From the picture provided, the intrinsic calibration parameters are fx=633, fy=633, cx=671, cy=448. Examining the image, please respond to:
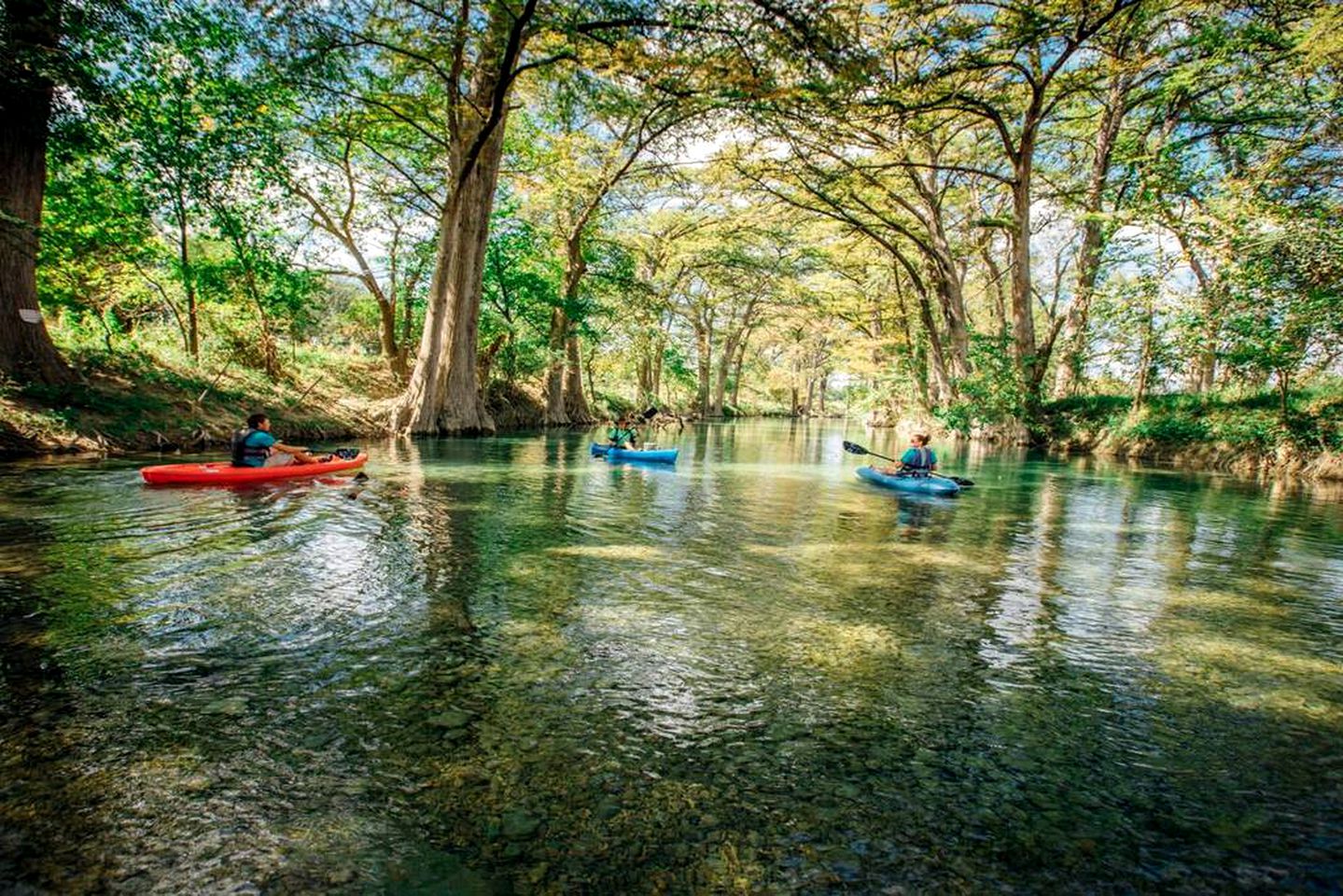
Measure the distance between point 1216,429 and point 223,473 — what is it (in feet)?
76.4

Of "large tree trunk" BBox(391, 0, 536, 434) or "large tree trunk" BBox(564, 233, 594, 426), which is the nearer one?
"large tree trunk" BBox(391, 0, 536, 434)

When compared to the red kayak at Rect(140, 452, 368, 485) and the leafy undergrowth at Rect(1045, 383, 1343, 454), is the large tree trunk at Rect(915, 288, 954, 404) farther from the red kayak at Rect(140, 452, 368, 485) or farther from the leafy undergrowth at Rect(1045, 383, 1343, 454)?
the red kayak at Rect(140, 452, 368, 485)

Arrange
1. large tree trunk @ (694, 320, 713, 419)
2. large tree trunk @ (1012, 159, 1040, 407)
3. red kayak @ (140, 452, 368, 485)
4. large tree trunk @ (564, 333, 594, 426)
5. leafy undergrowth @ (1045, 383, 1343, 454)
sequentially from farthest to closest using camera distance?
1. large tree trunk @ (694, 320, 713, 419)
2. large tree trunk @ (564, 333, 594, 426)
3. large tree trunk @ (1012, 159, 1040, 407)
4. leafy undergrowth @ (1045, 383, 1343, 454)
5. red kayak @ (140, 452, 368, 485)

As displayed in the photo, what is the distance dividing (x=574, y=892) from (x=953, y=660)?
3038 mm

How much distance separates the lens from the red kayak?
28.7 feet

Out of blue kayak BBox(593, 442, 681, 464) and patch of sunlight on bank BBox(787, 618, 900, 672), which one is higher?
blue kayak BBox(593, 442, 681, 464)

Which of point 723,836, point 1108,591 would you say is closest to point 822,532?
point 1108,591

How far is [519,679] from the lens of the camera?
372 cm

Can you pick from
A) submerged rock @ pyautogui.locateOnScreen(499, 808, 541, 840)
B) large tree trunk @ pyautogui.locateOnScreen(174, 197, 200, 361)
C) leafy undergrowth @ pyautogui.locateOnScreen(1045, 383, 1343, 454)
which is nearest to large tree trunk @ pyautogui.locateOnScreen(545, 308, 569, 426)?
large tree trunk @ pyautogui.locateOnScreen(174, 197, 200, 361)

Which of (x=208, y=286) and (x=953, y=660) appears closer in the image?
(x=953, y=660)

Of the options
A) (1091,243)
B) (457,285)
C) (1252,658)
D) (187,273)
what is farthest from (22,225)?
(1091,243)

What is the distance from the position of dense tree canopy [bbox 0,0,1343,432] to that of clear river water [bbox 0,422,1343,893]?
8.68 meters

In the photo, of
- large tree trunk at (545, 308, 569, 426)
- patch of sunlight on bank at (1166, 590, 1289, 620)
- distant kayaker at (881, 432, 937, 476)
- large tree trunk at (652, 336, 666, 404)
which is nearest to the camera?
patch of sunlight on bank at (1166, 590, 1289, 620)

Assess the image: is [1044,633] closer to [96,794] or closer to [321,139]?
[96,794]
